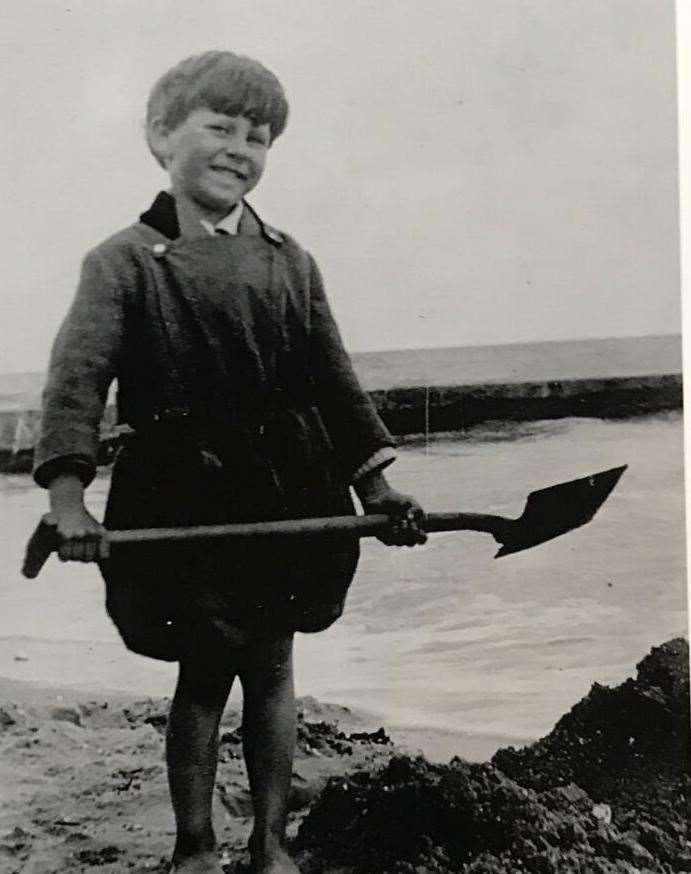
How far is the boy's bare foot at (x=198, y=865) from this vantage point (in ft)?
5.30

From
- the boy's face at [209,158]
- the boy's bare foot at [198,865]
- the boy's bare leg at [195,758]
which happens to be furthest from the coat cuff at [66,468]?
the boy's bare foot at [198,865]

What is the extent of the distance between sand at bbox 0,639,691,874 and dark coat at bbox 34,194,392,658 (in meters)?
0.16

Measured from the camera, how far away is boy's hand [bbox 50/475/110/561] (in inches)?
62.1

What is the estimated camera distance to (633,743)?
181 cm

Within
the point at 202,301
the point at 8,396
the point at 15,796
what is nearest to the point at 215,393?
the point at 202,301

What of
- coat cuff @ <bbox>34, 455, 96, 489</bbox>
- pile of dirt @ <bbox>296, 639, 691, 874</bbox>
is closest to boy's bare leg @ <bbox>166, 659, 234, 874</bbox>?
pile of dirt @ <bbox>296, 639, 691, 874</bbox>

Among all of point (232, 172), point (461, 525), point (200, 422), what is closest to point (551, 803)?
point (461, 525)

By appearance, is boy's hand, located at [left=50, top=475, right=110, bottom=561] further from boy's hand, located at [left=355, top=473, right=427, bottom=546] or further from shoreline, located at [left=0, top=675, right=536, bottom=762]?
boy's hand, located at [left=355, top=473, right=427, bottom=546]

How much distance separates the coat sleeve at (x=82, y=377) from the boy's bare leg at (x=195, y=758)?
33 cm

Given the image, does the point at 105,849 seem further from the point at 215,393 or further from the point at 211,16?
the point at 211,16

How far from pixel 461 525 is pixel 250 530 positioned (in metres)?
0.33

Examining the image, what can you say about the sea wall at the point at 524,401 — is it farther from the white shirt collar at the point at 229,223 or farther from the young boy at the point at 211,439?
the white shirt collar at the point at 229,223

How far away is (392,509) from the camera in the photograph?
1729 mm

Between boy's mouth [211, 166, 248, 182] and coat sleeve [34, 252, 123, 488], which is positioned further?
boy's mouth [211, 166, 248, 182]
